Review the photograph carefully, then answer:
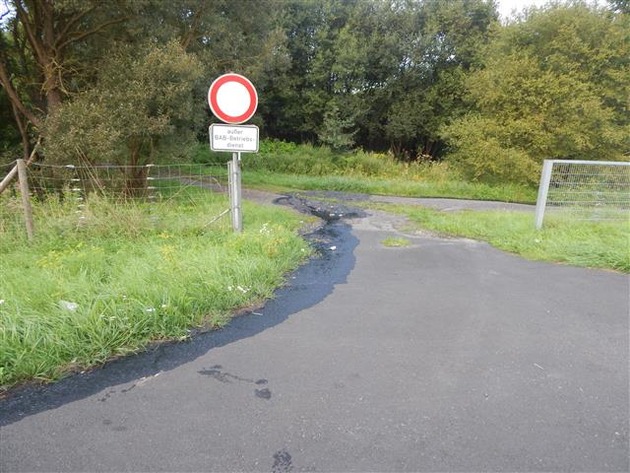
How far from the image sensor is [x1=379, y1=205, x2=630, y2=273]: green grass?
5.20 metres

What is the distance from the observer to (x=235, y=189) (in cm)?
560

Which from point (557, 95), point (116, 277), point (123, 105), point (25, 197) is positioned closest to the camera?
point (116, 277)

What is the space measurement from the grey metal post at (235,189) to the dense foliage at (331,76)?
4206 mm

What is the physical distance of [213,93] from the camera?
5.08m

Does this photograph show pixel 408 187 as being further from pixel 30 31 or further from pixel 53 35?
pixel 30 31

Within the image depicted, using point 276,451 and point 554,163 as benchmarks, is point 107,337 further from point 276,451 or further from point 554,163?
point 554,163

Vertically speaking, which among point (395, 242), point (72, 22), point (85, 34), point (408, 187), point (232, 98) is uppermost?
point (72, 22)

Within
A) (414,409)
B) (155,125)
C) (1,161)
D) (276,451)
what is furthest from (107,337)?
(1,161)

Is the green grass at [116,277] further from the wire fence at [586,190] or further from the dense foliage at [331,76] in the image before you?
the wire fence at [586,190]

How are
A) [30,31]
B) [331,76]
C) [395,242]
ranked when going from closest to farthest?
[395,242] → [30,31] → [331,76]

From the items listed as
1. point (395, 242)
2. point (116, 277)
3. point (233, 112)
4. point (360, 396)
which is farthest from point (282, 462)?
point (395, 242)

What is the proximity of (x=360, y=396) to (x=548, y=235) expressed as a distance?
18.3 feet

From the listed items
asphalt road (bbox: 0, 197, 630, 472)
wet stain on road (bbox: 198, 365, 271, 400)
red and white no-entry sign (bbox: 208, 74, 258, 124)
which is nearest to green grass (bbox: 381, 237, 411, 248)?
asphalt road (bbox: 0, 197, 630, 472)

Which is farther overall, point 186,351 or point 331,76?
point 331,76
